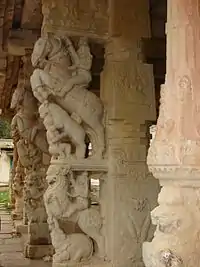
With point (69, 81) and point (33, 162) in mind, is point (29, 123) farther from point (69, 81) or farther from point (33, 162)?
point (69, 81)

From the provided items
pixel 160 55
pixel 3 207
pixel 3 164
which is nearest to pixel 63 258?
pixel 160 55

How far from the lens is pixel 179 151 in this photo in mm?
3277

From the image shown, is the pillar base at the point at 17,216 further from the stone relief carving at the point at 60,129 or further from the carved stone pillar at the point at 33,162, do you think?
the stone relief carving at the point at 60,129

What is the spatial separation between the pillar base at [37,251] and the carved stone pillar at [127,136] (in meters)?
3.03

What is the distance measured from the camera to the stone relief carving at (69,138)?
5.84 meters

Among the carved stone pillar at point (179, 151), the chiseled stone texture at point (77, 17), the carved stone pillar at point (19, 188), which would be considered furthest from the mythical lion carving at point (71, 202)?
the carved stone pillar at point (19, 188)

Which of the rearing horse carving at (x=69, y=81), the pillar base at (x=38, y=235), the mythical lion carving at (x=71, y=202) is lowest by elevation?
the pillar base at (x=38, y=235)

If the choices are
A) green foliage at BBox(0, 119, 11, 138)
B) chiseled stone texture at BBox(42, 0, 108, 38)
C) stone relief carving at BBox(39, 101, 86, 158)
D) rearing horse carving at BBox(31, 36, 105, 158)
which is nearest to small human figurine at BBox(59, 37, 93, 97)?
rearing horse carving at BBox(31, 36, 105, 158)

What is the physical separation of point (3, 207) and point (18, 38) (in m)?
10.7

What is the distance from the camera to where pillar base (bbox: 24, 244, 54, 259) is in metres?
8.67

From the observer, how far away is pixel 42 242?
8945mm

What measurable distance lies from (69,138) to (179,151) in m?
2.79

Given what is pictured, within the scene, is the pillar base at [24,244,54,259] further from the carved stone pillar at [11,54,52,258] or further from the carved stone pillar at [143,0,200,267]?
the carved stone pillar at [143,0,200,267]

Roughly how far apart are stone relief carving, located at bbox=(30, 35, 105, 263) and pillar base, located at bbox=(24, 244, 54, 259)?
2830 millimetres
